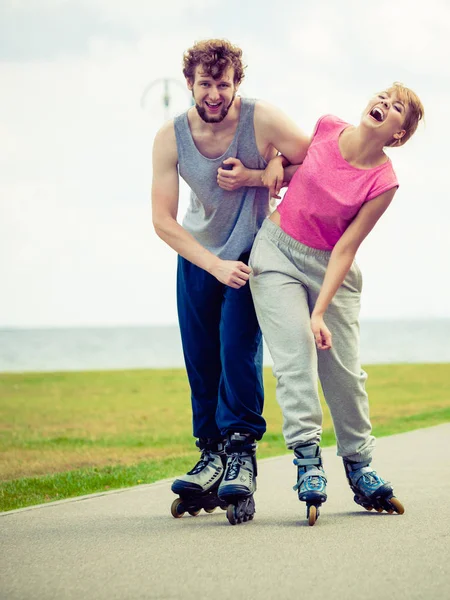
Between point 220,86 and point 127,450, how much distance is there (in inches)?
234

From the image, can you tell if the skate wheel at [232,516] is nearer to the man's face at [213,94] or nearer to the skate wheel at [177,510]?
the skate wheel at [177,510]

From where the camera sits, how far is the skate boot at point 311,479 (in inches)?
152

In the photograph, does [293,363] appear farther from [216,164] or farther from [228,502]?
[216,164]

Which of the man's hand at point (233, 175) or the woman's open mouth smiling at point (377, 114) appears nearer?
the woman's open mouth smiling at point (377, 114)

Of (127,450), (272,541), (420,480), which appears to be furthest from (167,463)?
(272,541)

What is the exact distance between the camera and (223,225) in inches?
171

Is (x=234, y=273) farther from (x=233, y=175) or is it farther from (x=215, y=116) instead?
(x=215, y=116)

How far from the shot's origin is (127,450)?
9461 mm

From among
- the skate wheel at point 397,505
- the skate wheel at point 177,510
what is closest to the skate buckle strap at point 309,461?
the skate wheel at point 397,505

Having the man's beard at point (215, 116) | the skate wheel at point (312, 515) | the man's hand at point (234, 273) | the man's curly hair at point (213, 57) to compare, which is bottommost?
the skate wheel at point (312, 515)

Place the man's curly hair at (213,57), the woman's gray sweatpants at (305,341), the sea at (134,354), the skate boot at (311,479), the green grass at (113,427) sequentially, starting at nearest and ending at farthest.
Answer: the skate boot at (311,479) < the woman's gray sweatpants at (305,341) < the man's curly hair at (213,57) < the green grass at (113,427) < the sea at (134,354)

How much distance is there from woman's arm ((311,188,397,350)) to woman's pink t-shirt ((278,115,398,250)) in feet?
0.12

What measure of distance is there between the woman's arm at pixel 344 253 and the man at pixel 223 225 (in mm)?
344

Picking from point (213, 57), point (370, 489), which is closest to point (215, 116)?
point (213, 57)
